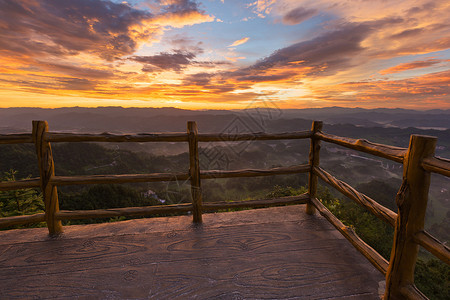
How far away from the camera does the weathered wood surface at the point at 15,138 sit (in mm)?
2242

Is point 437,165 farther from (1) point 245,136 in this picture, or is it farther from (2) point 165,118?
(2) point 165,118

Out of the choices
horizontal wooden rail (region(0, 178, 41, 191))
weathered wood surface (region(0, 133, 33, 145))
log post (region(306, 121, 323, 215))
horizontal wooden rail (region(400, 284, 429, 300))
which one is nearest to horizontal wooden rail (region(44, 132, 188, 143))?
weathered wood surface (region(0, 133, 33, 145))

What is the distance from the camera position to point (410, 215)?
144cm

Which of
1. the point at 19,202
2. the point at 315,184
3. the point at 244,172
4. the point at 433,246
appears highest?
the point at 244,172

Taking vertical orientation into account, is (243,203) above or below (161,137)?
below

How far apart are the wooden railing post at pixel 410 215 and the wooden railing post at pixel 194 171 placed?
1999mm

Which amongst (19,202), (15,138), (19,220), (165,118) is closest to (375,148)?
(15,138)

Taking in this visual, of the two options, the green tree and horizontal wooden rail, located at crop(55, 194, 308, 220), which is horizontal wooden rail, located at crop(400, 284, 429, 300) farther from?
the green tree

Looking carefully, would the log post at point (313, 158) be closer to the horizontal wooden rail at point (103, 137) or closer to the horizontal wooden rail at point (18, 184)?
the horizontal wooden rail at point (103, 137)

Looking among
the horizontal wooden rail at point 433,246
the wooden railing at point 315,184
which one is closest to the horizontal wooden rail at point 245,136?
the wooden railing at point 315,184

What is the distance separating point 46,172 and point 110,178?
710 mm

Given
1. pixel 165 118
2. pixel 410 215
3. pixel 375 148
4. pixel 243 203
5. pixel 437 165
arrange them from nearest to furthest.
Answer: pixel 437 165 → pixel 410 215 → pixel 375 148 → pixel 243 203 → pixel 165 118

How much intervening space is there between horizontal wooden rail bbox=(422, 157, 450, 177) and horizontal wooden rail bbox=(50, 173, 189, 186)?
7.37 feet

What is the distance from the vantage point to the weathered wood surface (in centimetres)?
224
